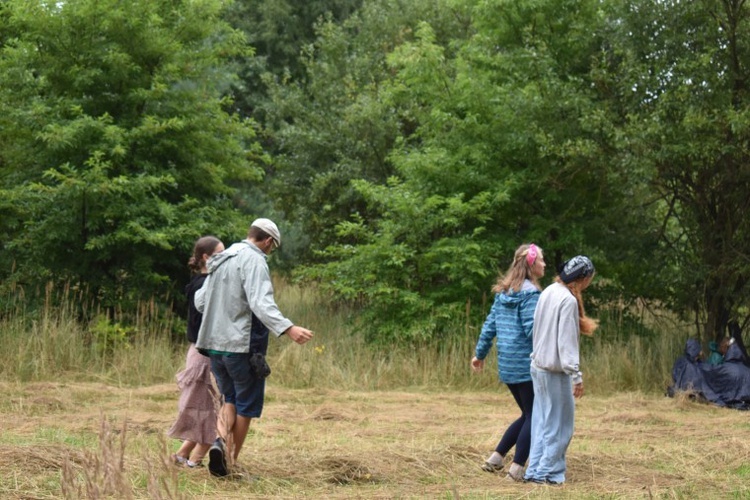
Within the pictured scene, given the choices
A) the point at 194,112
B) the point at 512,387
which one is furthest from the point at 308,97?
the point at 512,387

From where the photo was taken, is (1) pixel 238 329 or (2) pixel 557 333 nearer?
(1) pixel 238 329

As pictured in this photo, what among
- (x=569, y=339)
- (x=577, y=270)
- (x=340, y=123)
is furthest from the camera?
(x=340, y=123)

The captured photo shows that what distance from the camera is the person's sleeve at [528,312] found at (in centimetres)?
800

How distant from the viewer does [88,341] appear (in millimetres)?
15852

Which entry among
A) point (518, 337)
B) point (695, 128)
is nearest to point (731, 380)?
point (695, 128)

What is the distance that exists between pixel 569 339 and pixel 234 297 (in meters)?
2.36

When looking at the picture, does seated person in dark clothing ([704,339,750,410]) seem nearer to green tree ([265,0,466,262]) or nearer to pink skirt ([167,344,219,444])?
pink skirt ([167,344,219,444])

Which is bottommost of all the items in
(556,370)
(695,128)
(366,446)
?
(366,446)

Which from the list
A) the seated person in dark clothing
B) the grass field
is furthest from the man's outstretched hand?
the seated person in dark clothing

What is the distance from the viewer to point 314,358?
15.2 metres

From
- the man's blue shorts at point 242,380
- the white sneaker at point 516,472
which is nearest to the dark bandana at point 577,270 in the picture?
the white sneaker at point 516,472

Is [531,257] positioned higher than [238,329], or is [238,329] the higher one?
[531,257]

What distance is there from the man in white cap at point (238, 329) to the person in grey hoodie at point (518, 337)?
1.72m

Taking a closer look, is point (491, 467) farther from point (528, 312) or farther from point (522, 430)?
point (528, 312)
